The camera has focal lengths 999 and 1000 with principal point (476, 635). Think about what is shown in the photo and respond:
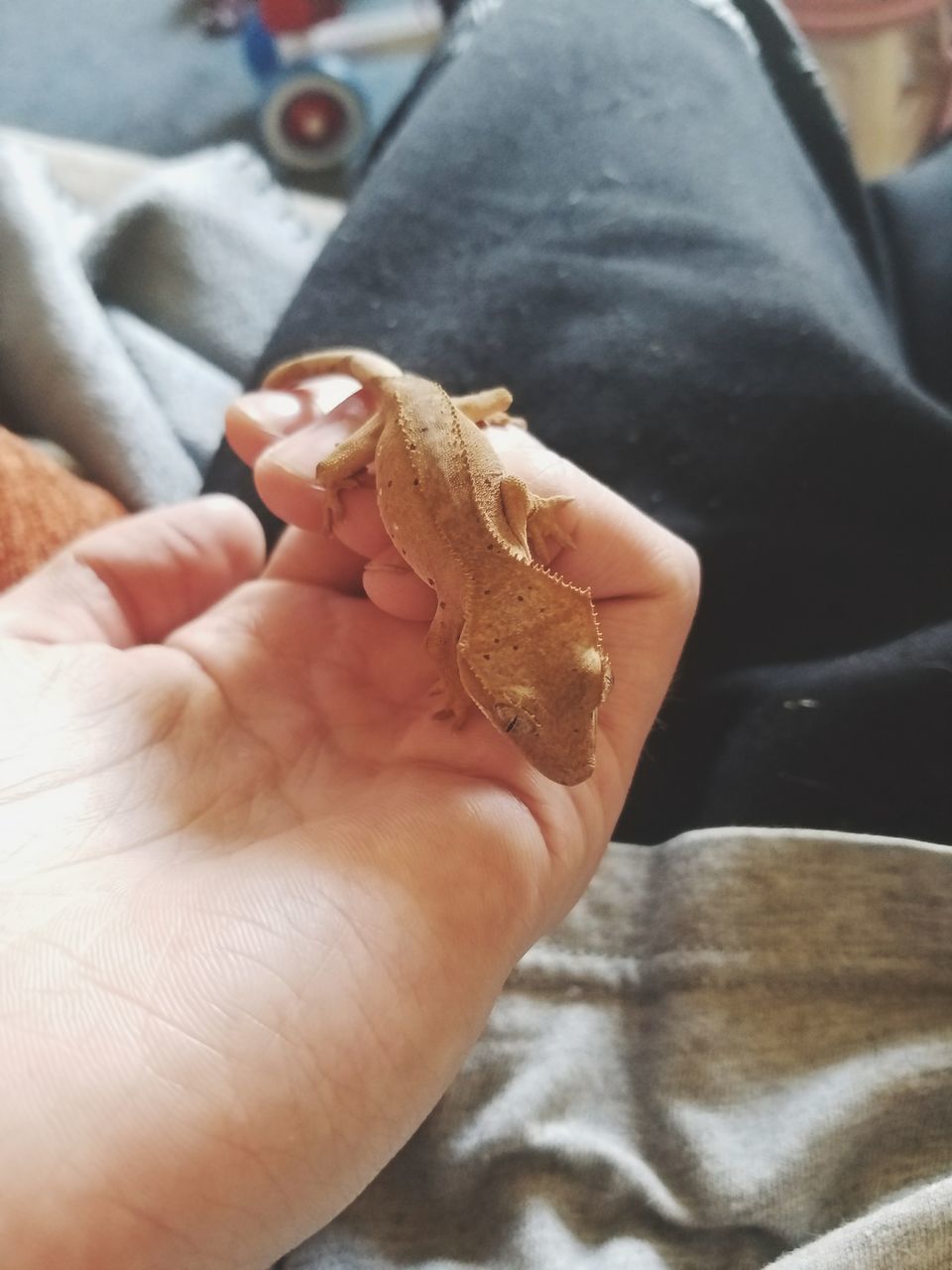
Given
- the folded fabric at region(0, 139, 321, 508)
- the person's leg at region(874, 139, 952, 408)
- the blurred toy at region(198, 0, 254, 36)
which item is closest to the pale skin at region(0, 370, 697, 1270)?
the folded fabric at region(0, 139, 321, 508)

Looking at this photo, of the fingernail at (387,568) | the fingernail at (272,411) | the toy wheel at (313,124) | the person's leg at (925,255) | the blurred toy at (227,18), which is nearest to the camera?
the fingernail at (387,568)

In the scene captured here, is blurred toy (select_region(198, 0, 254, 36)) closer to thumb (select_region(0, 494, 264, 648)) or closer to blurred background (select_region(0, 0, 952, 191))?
blurred background (select_region(0, 0, 952, 191))

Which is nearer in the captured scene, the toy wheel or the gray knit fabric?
the gray knit fabric

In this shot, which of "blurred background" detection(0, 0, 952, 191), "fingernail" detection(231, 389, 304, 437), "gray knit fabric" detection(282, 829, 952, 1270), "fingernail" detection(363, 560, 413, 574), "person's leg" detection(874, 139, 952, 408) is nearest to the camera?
"gray knit fabric" detection(282, 829, 952, 1270)

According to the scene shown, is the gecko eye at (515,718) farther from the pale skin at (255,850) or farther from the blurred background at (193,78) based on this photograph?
the blurred background at (193,78)

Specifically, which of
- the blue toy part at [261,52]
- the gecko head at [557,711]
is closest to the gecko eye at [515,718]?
the gecko head at [557,711]

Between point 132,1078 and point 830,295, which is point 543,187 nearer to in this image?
point 830,295

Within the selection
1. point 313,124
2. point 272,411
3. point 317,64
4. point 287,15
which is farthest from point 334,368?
point 287,15
